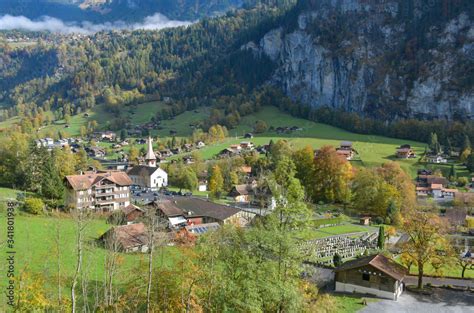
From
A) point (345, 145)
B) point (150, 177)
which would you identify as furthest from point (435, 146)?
point (150, 177)

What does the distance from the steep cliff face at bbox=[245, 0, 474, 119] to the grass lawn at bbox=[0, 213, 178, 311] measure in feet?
388

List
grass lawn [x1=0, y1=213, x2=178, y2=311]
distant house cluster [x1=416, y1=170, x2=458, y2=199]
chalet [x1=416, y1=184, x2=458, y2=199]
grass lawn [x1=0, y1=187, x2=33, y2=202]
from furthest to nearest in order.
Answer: distant house cluster [x1=416, y1=170, x2=458, y2=199], chalet [x1=416, y1=184, x2=458, y2=199], grass lawn [x1=0, y1=187, x2=33, y2=202], grass lawn [x1=0, y1=213, x2=178, y2=311]

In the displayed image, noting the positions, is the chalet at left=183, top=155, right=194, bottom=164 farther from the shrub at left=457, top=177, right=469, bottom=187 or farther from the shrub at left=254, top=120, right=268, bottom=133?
the shrub at left=457, top=177, right=469, bottom=187

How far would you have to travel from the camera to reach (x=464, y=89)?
13525cm

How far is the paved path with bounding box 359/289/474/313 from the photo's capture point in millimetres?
31406

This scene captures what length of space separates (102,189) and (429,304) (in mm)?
38913

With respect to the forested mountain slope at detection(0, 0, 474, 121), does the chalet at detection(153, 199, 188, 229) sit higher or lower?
lower

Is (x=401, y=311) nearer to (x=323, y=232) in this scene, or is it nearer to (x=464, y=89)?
(x=323, y=232)

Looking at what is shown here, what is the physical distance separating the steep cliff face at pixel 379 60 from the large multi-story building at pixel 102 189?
10193 cm

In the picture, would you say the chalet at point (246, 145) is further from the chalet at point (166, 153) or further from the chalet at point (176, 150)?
the chalet at point (166, 153)

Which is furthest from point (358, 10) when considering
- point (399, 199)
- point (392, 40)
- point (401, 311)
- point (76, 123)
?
point (401, 311)

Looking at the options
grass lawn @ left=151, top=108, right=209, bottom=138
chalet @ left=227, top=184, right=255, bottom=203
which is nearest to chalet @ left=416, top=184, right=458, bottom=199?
chalet @ left=227, top=184, right=255, bottom=203

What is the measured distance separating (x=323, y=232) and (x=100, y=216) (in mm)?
21079

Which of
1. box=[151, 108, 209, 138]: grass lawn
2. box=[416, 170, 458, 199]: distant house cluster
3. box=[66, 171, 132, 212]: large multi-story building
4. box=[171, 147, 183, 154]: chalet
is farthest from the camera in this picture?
box=[151, 108, 209, 138]: grass lawn
